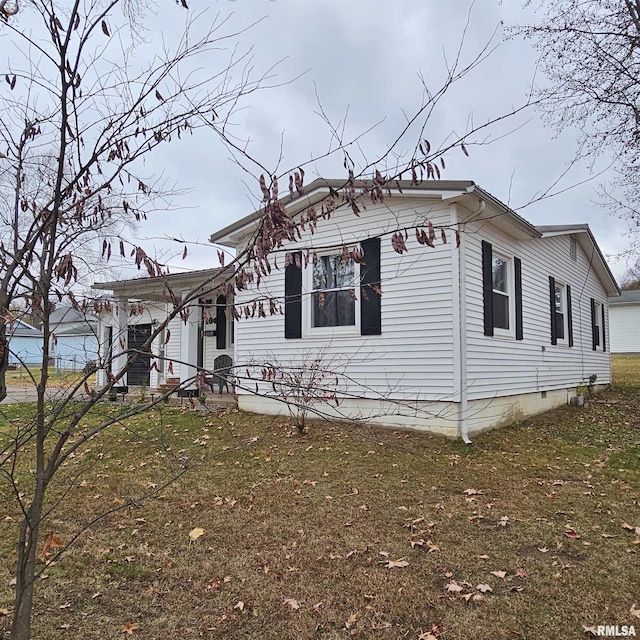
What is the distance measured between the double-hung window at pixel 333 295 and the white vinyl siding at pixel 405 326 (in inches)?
10.5

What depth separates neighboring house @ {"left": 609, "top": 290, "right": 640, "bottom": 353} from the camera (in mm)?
29844

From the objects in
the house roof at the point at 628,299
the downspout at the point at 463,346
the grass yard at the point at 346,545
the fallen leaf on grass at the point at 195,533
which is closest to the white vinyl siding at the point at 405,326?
the downspout at the point at 463,346

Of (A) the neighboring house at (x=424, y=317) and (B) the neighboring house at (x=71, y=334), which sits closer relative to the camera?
(B) the neighboring house at (x=71, y=334)

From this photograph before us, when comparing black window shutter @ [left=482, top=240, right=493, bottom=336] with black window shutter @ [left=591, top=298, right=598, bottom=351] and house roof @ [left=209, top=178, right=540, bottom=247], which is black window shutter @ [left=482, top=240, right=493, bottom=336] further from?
black window shutter @ [left=591, top=298, right=598, bottom=351]

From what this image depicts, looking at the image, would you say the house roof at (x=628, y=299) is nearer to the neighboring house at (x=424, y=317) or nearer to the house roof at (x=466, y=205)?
the house roof at (x=466, y=205)

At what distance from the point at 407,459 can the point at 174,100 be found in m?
5.23

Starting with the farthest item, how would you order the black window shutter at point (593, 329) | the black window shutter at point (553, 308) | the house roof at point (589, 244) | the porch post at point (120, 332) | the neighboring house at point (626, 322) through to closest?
the neighboring house at point (626, 322)
the black window shutter at point (593, 329)
the black window shutter at point (553, 308)
the house roof at point (589, 244)
the porch post at point (120, 332)

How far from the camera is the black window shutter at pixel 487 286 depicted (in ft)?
26.7

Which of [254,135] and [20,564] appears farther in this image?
[254,135]

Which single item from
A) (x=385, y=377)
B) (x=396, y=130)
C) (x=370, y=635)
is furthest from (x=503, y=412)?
(x=396, y=130)

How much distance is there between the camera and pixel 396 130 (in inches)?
96.1

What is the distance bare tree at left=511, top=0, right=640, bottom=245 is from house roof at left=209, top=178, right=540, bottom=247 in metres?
2.17

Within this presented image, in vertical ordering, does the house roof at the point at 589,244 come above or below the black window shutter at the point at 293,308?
above

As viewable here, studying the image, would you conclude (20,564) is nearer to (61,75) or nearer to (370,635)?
(370,635)
